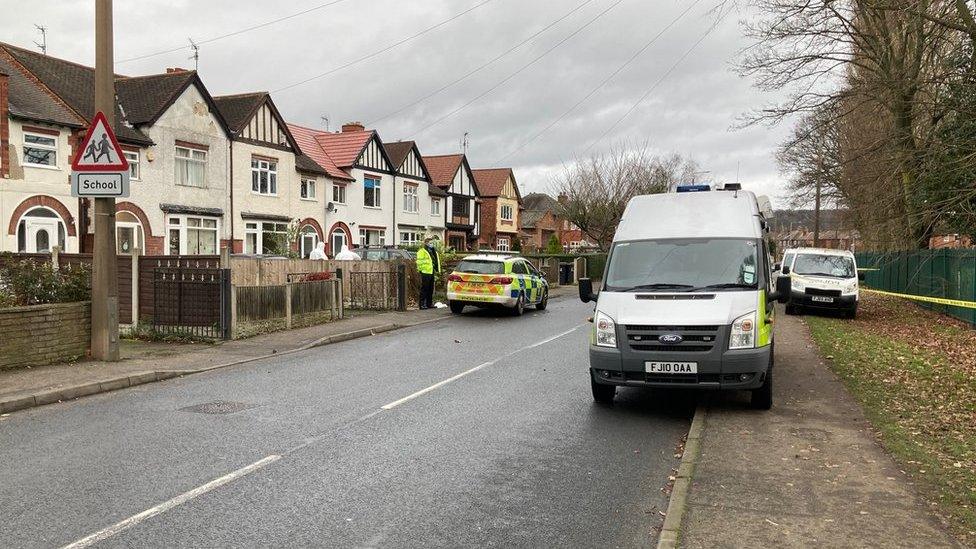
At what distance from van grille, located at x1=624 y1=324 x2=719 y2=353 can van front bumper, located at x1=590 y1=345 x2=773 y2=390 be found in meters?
0.07

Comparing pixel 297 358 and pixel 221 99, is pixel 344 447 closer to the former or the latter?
pixel 297 358

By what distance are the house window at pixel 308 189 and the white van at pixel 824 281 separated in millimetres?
24579

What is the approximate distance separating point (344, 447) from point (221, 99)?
3172 centimetres

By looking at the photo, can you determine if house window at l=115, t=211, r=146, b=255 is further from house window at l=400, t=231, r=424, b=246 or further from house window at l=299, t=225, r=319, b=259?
house window at l=400, t=231, r=424, b=246

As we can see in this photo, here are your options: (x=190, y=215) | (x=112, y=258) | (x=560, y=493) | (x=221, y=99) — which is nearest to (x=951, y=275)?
(x=560, y=493)

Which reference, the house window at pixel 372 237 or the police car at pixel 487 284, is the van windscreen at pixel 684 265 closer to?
the police car at pixel 487 284

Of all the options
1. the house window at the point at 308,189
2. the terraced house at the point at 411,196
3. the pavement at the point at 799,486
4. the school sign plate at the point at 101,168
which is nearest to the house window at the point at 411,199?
the terraced house at the point at 411,196

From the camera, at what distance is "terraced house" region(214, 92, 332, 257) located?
31.9 metres

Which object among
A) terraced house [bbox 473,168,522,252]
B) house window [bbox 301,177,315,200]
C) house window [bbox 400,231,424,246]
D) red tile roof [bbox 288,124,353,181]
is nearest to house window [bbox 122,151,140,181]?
house window [bbox 301,177,315,200]

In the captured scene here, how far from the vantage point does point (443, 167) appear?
55.5m

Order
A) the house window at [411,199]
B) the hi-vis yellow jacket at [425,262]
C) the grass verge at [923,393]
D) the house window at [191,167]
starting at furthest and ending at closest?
the house window at [411,199], the house window at [191,167], the hi-vis yellow jacket at [425,262], the grass verge at [923,393]

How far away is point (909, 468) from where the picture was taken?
577cm

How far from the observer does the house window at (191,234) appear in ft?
93.6

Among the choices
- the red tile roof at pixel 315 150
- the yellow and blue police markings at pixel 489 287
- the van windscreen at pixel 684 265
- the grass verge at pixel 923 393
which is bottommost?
the grass verge at pixel 923 393
